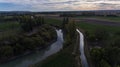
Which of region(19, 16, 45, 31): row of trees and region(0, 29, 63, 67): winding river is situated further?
region(19, 16, 45, 31): row of trees

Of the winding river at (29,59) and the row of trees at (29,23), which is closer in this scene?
the winding river at (29,59)

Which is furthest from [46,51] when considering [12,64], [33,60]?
[12,64]

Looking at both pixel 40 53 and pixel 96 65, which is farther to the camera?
pixel 40 53

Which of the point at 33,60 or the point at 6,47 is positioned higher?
the point at 6,47

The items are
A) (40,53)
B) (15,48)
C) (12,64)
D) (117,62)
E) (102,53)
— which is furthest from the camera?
(40,53)

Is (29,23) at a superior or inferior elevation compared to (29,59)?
superior

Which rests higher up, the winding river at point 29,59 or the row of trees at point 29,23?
the row of trees at point 29,23

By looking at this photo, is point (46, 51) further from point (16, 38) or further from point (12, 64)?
point (12, 64)

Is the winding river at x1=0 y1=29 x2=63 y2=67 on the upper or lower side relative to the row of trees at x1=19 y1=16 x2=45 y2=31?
lower

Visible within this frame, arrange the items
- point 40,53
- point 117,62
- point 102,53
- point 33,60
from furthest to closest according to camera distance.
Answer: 1. point 40,53
2. point 33,60
3. point 102,53
4. point 117,62

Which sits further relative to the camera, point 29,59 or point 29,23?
point 29,23
